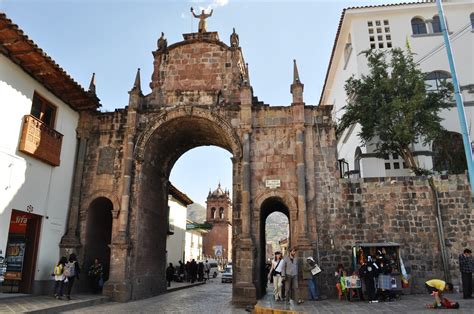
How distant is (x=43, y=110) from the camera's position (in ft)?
48.3

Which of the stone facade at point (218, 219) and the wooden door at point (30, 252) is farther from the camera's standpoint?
the stone facade at point (218, 219)

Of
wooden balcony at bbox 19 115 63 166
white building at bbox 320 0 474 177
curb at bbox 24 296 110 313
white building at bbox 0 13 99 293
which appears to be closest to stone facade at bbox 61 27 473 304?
curb at bbox 24 296 110 313

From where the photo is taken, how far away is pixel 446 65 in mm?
20922

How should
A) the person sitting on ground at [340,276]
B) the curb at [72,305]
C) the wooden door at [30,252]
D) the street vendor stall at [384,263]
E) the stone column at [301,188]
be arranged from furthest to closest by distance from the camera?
1. the stone column at [301,188]
2. the wooden door at [30,252]
3. the person sitting on ground at [340,276]
4. the street vendor stall at [384,263]
5. the curb at [72,305]

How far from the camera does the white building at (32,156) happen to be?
480 inches

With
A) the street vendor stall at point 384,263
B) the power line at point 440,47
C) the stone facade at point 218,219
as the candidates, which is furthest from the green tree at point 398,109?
the stone facade at point 218,219

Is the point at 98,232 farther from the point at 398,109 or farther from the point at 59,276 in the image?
the point at 398,109

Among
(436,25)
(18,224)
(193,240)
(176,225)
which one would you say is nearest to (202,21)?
(18,224)

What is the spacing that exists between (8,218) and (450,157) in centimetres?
1961

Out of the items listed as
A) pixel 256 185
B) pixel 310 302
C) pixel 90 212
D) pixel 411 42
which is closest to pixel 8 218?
pixel 90 212

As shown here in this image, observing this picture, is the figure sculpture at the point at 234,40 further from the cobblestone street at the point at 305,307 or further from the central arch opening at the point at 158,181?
the cobblestone street at the point at 305,307

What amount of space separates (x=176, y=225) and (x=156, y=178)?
1292cm

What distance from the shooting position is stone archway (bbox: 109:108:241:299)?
51.0 feet

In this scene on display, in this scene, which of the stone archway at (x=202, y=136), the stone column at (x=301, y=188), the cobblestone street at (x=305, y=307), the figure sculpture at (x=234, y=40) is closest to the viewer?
the cobblestone street at (x=305, y=307)
